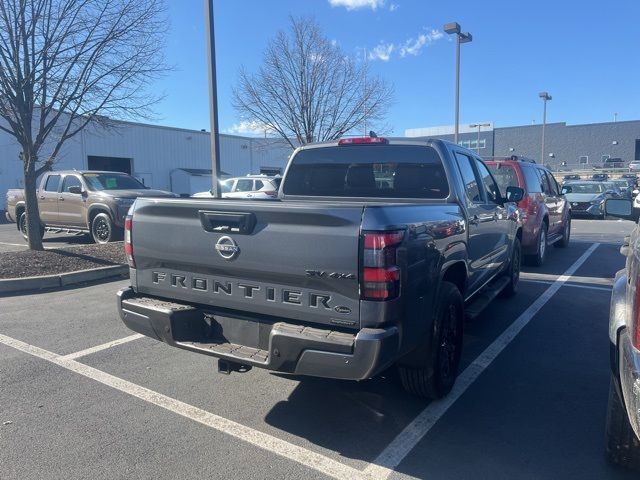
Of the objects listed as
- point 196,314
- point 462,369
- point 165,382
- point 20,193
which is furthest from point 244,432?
point 20,193

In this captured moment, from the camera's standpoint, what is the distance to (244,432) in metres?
3.39

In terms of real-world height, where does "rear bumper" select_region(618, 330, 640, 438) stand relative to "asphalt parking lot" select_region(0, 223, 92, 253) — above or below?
above

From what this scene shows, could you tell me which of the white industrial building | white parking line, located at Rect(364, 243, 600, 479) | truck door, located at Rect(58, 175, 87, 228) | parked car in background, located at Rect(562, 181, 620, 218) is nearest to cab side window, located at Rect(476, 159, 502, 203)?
white parking line, located at Rect(364, 243, 600, 479)

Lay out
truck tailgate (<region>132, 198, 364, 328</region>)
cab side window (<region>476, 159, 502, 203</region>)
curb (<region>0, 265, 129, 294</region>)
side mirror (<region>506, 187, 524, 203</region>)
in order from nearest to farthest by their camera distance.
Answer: truck tailgate (<region>132, 198, 364, 328</region>)
cab side window (<region>476, 159, 502, 203</region>)
side mirror (<region>506, 187, 524, 203</region>)
curb (<region>0, 265, 129, 294</region>)

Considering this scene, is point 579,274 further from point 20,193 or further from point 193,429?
point 20,193

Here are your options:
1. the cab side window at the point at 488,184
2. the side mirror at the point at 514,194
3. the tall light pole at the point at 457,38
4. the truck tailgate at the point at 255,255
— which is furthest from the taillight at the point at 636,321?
the tall light pole at the point at 457,38

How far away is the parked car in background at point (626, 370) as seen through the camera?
7.22ft

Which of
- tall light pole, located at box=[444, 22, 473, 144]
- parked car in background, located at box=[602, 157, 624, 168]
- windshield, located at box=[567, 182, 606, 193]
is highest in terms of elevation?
tall light pole, located at box=[444, 22, 473, 144]

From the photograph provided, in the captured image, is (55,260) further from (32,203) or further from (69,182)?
(69,182)

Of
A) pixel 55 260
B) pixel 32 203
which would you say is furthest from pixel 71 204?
pixel 55 260

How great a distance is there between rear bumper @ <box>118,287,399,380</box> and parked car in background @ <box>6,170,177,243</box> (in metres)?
7.75

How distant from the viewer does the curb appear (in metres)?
7.34

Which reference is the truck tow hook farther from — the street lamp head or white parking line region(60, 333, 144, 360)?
the street lamp head

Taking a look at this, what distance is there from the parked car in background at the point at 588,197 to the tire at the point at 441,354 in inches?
644
